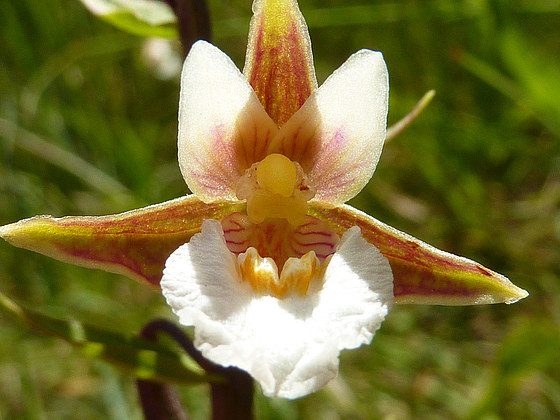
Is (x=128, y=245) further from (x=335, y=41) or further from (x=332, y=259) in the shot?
(x=335, y=41)

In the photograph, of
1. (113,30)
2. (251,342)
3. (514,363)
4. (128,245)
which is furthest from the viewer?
(113,30)

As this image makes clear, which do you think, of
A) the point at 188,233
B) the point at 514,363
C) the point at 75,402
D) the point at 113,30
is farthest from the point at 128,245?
the point at 113,30

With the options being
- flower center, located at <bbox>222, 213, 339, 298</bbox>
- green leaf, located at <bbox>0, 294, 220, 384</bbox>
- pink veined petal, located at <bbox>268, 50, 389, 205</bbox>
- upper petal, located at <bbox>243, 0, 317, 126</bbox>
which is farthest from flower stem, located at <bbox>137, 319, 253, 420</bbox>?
upper petal, located at <bbox>243, 0, 317, 126</bbox>

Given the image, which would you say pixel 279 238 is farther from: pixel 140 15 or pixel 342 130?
pixel 140 15

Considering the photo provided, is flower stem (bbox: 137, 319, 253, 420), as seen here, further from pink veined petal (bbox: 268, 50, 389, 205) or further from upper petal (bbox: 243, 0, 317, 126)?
upper petal (bbox: 243, 0, 317, 126)

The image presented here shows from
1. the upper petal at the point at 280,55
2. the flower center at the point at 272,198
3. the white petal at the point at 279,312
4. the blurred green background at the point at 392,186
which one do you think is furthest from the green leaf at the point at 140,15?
the blurred green background at the point at 392,186

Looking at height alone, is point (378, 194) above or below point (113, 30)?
below

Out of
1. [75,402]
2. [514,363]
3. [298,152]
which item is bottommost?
[75,402]

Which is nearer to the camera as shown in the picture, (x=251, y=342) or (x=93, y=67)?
(x=251, y=342)

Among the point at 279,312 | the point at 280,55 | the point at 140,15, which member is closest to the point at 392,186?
the point at 140,15
